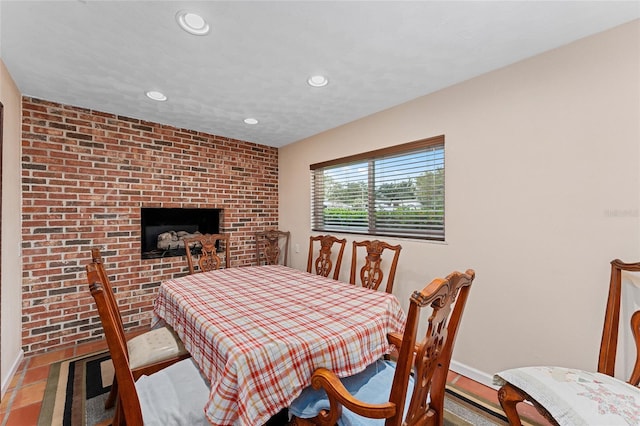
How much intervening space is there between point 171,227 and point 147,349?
86.5 inches

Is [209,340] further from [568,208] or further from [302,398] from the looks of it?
[568,208]

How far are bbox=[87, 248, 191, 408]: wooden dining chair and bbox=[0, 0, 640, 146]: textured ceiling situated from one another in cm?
127

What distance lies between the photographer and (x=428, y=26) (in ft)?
5.17

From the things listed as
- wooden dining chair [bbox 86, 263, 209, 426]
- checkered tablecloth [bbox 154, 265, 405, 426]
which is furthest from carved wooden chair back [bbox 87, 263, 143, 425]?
checkered tablecloth [bbox 154, 265, 405, 426]

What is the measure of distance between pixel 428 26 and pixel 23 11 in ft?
6.99

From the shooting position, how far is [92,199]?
9.27 feet

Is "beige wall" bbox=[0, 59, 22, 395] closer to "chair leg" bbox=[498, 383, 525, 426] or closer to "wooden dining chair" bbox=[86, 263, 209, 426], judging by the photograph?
"wooden dining chair" bbox=[86, 263, 209, 426]

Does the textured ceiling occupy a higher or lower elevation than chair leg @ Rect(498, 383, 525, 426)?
higher

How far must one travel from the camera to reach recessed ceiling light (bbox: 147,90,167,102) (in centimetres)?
242

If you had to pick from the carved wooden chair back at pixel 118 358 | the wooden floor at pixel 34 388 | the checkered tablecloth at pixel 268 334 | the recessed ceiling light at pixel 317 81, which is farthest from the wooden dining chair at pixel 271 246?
the carved wooden chair back at pixel 118 358

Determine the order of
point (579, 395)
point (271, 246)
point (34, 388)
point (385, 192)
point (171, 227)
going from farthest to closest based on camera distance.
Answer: point (271, 246) < point (171, 227) < point (385, 192) < point (34, 388) < point (579, 395)

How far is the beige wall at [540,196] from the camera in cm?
160

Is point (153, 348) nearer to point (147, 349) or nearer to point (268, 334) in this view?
point (147, 349)

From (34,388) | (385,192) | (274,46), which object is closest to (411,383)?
(385,192)
